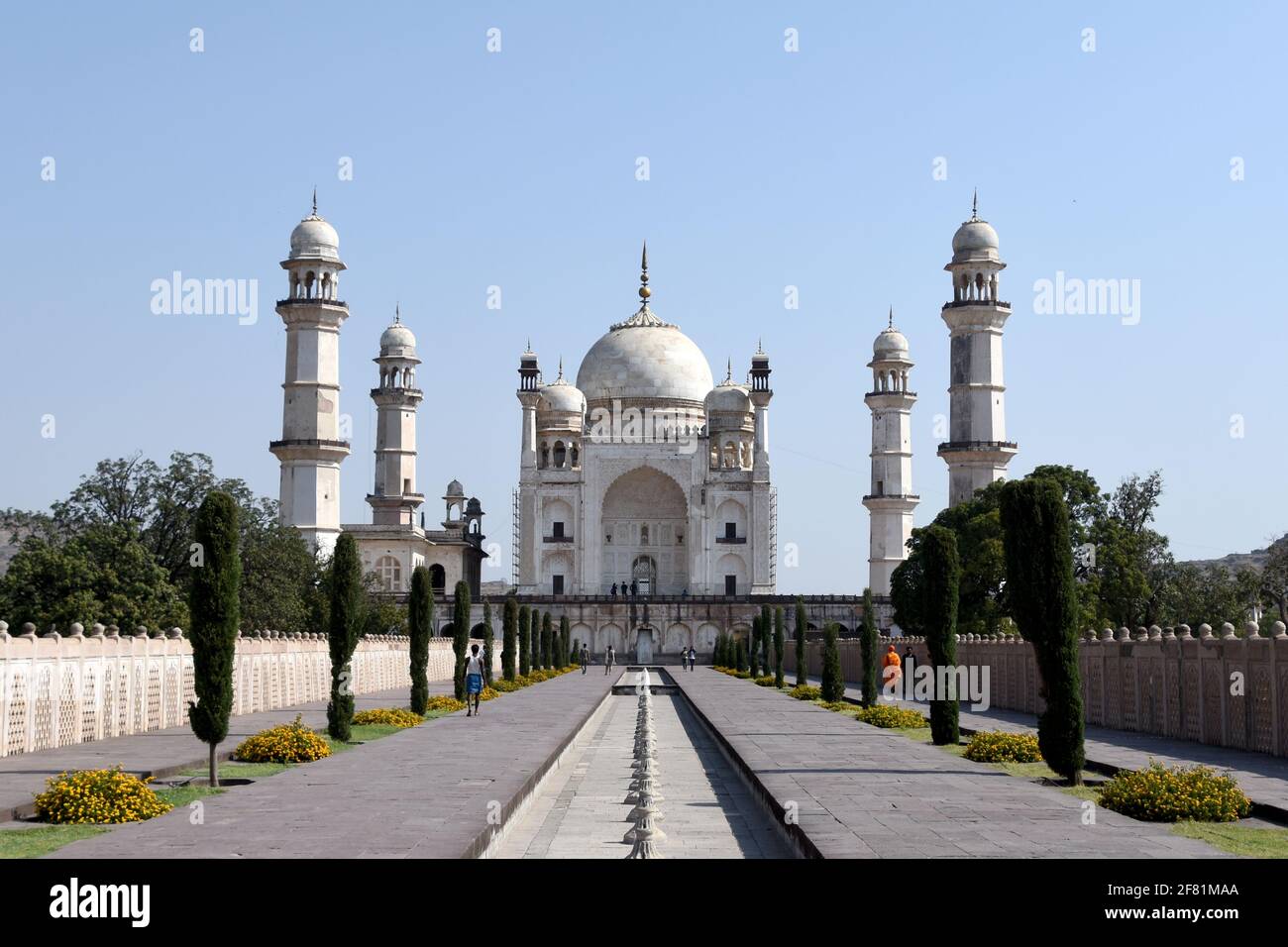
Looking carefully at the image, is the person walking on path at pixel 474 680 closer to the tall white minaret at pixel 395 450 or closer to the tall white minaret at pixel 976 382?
the tall white minaret at pixel 976 382

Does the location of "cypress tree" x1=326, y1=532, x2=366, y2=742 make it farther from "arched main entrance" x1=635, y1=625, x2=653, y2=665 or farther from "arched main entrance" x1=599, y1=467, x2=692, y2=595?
"arched main entrance" x1=599, y1=467, x2=692, y2=595

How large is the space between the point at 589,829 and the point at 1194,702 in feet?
30.3

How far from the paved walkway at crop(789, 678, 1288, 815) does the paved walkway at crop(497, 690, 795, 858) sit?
11.9 ft

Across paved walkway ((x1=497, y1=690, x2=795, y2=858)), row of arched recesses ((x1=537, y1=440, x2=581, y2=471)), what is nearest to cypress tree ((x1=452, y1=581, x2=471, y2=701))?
paved walkway ((x1=497, y1=690, x2=795, y2=858))

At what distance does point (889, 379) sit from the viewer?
7375 centimetres

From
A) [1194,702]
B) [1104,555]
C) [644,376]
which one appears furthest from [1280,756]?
[644,376]

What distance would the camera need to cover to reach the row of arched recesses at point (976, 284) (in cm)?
6031

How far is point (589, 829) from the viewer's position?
12.6 metres

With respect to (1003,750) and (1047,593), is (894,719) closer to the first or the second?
(1003,750)

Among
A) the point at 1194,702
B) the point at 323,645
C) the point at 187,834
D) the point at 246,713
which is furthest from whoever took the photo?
the point at 323,645

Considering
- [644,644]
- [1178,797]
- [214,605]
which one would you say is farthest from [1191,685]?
[644,644]

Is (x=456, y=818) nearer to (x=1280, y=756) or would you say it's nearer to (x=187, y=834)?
(x=187, y=834)

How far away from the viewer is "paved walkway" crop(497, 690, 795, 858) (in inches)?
448
